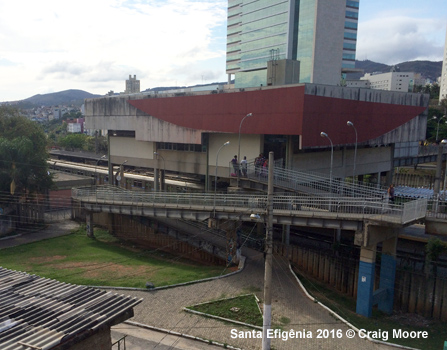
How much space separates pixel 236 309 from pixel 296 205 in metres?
7.60

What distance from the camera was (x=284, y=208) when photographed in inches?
913

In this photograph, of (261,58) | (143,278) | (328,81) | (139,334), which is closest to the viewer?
(139,334)

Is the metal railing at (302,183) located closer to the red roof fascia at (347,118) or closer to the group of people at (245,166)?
the group of people at (245,166)

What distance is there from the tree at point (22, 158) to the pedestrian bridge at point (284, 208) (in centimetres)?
935

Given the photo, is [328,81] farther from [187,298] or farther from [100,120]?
[187,298]

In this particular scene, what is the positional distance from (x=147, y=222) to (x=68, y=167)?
33.2 metres

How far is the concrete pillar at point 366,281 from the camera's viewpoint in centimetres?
2059

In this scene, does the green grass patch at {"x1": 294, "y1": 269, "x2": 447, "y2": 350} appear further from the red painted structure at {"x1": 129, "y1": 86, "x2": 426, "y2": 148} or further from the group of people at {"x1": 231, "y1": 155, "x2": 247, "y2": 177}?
the red painted structure at {"x1": 129, "y1": 86, "x2": 426, "y2": 148}

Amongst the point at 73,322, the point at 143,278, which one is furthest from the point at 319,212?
the point at 73,322

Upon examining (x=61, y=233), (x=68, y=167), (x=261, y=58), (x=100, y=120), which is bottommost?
(x=61, y=233)

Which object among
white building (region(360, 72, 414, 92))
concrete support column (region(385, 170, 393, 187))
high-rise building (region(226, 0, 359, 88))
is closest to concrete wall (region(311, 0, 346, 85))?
high-rise building (region(226, 0, 359, 88))

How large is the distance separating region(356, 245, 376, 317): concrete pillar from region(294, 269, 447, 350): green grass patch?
49 centimetres

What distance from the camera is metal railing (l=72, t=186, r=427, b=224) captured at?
65.1 feet

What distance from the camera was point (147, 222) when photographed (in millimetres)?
35188
